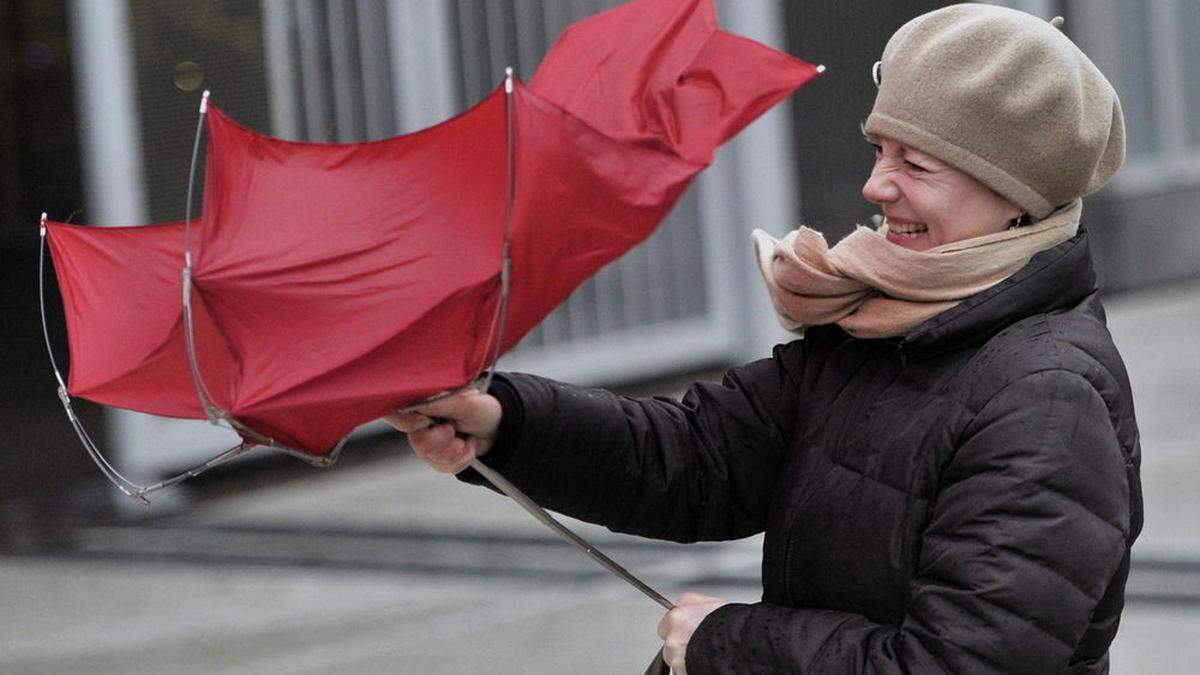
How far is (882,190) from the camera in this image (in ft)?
6.46

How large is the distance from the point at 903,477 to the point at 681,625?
30 cm

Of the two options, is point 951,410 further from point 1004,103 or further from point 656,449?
point 656,449

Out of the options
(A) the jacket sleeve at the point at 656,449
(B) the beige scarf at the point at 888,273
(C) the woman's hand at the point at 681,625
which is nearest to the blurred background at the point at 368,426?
(A) the jacket sleeve at the point at 656,449

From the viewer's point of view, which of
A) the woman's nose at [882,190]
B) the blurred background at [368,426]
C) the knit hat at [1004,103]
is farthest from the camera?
the blurred background at [368,426]

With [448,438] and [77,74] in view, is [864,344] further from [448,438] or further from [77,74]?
[77,74]

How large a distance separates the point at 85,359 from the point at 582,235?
24.5 inches

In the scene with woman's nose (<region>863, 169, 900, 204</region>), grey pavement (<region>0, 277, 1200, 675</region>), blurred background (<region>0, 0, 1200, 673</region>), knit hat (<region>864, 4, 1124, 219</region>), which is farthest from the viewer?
blurred background (<region>0, 0, 1200, 673</region>)

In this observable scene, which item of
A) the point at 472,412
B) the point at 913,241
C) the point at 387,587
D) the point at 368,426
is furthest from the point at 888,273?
the point at 368,426

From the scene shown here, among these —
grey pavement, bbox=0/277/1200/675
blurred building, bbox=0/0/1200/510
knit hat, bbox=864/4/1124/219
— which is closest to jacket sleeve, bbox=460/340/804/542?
knit hat, bbox=864/4/1124/219

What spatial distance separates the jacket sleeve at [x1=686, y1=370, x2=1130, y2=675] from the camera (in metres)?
1.72

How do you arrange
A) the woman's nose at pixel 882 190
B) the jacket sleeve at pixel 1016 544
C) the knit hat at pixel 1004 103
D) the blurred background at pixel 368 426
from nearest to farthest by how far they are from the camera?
the jacket sleeve at pixel 1016 544, the knit hat at pixel 1004 103, the woman's nose at pixel 882 190, the blurred background at pixel 368 426

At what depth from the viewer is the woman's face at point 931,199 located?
6.38ft

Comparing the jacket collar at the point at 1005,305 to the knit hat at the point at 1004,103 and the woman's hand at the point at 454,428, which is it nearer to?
the knit hat at the point at 1004,103

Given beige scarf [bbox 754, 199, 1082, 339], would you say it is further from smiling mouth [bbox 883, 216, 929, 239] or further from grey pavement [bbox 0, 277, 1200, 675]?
grey pavement [bbox 0, 277, 1200, 675]
